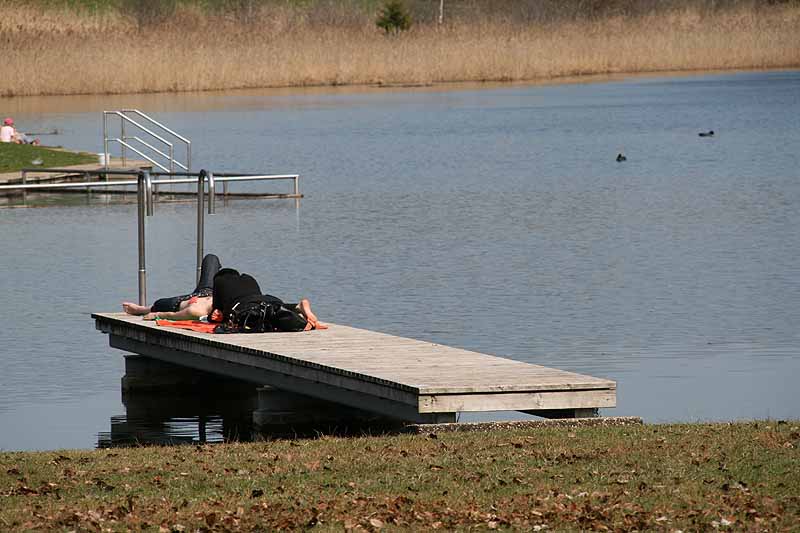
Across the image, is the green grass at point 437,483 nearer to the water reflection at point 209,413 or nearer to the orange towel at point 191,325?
the water reflection at point 209,413

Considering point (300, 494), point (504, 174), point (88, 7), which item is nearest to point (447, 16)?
point (88, 7)

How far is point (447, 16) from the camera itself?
90.7 meters

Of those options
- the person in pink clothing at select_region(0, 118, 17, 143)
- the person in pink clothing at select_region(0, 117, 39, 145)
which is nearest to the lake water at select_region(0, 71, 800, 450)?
the person in pink clothing at select_region(0, 117, 39, 145)

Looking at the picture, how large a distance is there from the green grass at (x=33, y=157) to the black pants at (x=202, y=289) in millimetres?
16978

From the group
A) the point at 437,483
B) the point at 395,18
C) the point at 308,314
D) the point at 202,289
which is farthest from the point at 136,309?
the point at 395,18

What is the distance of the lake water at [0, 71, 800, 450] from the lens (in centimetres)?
1400

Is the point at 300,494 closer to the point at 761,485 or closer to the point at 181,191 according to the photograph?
the point at 761,485

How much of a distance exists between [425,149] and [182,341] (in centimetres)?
2635

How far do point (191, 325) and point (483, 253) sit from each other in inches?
348

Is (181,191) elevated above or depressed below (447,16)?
below

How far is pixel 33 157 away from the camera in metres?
32.4

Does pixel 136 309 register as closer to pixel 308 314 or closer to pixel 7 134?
pixel 308 314

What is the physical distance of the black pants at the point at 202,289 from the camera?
13891 mm

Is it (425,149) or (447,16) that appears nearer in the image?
(425,149)
